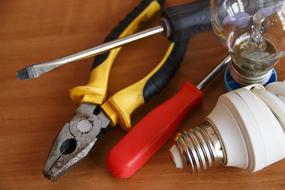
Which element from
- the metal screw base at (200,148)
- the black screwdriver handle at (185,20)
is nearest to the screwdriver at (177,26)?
the black screwdriver handle at (185,20)

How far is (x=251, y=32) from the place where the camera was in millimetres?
392

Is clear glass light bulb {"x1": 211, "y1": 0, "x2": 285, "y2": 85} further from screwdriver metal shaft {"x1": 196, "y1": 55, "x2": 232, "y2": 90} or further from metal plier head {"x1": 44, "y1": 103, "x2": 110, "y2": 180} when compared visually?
metal plier head {"x1": 44, "y1": 103, "x2": 110, "y2": 180}

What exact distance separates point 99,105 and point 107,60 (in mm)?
48

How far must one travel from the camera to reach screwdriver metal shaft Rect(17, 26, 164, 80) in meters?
0.35

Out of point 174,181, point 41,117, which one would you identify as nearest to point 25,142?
point 41,117

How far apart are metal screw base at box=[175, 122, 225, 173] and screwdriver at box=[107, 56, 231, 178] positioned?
3cm

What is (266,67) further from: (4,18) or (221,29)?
(4,18)

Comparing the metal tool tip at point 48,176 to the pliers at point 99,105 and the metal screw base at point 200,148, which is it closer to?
the pliers at point 99,105

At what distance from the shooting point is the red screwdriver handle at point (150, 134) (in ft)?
1.11

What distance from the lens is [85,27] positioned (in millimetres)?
450

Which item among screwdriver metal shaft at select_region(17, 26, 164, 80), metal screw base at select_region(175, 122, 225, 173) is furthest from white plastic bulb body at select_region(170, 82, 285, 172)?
screwdriver metal shaft at select_region(17, 26, 164, 80)

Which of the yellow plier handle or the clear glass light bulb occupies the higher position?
the clear glass light bulb

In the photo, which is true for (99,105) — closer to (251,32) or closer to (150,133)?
(150,133)

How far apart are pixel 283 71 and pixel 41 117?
23cm
